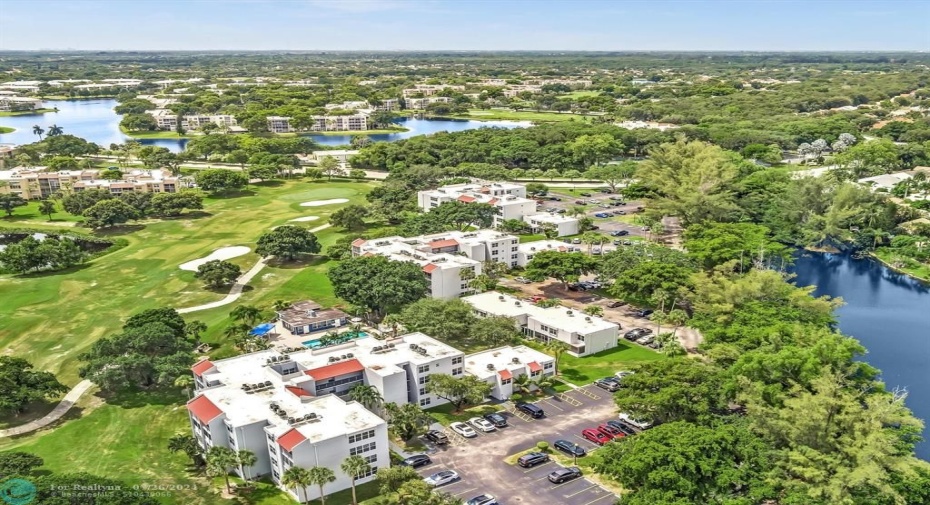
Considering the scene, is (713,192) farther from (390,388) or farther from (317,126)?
(317,126)

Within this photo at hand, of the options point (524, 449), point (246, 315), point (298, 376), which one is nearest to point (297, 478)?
point (298, 376)

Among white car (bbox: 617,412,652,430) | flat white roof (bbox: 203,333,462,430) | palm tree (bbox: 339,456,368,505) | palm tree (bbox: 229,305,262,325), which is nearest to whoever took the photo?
palm tree (bbox: 339,456,368,505)

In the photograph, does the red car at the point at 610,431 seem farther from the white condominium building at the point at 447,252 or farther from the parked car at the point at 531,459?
the white condominium building at the point at 447,252

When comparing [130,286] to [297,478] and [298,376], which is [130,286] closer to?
[298,376]

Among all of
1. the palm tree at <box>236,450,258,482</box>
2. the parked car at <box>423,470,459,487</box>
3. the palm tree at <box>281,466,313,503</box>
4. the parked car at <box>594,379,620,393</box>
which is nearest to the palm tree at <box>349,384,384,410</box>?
the parked car at <box>423,470,459,487</box>

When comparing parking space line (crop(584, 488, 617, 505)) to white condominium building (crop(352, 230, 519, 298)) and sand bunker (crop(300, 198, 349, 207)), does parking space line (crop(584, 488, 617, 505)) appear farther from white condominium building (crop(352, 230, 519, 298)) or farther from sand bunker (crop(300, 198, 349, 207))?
sand bunker (crop(300, 198, 349, 207))

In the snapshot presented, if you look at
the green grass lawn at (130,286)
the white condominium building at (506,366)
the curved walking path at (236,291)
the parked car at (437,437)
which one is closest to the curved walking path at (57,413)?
the green grass lawn at (130,286)
